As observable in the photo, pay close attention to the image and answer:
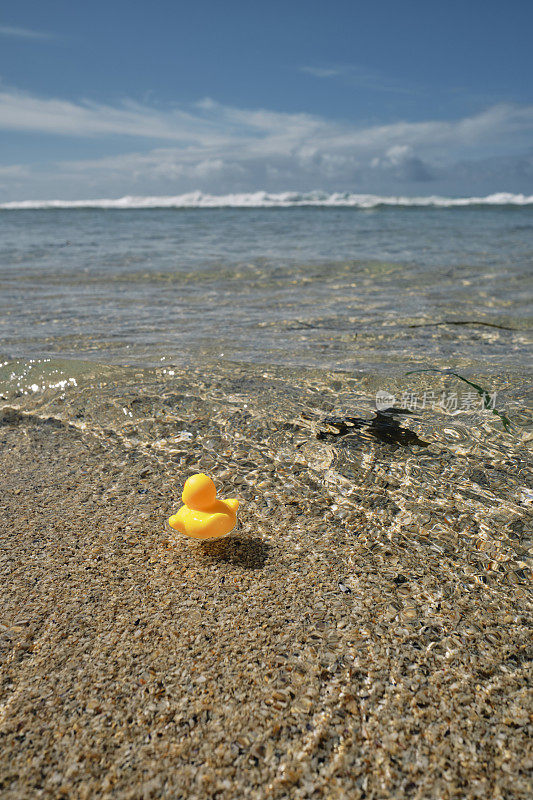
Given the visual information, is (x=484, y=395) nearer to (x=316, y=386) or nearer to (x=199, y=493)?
(x=316, y=386)

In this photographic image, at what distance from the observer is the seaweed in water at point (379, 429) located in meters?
2.20

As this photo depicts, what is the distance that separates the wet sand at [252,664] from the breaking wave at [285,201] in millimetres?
29788

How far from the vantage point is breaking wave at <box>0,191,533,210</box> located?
30.9 meters

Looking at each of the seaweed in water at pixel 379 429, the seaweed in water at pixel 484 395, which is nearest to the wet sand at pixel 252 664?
the seaweed in water at pixel 379 429

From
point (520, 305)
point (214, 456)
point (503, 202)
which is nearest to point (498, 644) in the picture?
point (214, 456)

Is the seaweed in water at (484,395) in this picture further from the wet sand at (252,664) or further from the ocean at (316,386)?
the wet sand at (252,664)

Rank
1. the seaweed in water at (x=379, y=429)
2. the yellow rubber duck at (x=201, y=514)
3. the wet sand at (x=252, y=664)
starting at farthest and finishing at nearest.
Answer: the seaweed in water at (x=379, y=429) → the yellow rubber duck at (x=201, y=514) → the wet sand at (x=252, y=664)

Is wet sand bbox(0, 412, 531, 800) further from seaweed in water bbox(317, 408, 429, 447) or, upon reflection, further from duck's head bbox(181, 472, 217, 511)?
seaweed in water bbox(317, 408, 429, 447)

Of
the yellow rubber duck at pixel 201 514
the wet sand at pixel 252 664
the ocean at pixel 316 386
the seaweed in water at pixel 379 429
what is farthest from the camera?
the seaweed in water at pixel 379 429

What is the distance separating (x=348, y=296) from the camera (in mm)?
5320

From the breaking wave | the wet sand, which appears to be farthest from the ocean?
the breaking wave

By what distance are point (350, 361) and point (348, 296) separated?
233 cm

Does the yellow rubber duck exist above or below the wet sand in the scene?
above

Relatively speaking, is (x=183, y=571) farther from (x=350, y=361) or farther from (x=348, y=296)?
(x=348, y=296)
